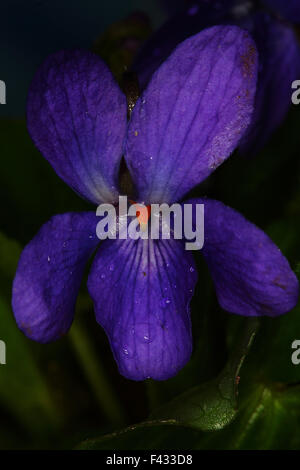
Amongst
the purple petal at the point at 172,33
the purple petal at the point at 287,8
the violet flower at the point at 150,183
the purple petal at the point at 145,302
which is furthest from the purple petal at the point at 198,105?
the purple petal at the point at 287,8

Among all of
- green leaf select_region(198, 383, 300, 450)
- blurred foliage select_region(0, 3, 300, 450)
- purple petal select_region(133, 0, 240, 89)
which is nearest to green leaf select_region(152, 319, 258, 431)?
blurred foliage select_region(0, 3, 300, 450)

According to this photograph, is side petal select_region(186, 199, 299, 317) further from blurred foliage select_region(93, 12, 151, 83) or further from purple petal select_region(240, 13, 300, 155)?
blurred foliage select_region(93, 12, 151, 83)

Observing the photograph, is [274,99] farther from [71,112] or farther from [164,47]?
[71,112]

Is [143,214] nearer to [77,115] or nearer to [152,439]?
[77,115]

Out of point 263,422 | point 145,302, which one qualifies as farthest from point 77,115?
point 263,422
